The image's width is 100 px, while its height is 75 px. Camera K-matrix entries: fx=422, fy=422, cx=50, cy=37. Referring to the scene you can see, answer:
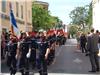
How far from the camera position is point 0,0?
3662cm

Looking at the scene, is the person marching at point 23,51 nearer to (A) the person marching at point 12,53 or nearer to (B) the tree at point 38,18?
(A) the person marching at point 12,53

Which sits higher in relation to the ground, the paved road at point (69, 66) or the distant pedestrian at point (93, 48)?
the distant pedestrian at point (93, 48)

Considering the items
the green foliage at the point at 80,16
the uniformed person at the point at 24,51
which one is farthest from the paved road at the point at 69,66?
the green foliage at the point at 80,16

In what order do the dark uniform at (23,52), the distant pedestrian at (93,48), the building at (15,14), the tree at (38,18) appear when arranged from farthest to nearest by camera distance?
1. the tree at (38,18)
2. the building at (15,14)
3. the distant pedestrian at (93,48)
4. the dark uniform at (23,52)

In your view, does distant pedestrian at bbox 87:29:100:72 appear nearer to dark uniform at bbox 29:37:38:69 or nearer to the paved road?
the paved road

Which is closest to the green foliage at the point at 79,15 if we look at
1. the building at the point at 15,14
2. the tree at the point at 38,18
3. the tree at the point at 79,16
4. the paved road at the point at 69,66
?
the tree at the point at 79,16

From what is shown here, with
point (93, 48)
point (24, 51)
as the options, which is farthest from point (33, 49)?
point (93, 48)

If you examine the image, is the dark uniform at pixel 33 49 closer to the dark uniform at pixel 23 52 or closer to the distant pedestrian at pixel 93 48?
the dark uniform at pixel 23 52

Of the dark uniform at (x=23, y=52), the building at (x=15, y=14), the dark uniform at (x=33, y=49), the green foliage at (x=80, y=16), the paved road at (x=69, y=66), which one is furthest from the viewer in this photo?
the green foliage at (x=80, y=16)

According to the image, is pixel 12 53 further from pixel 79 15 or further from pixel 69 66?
pixel 79 15

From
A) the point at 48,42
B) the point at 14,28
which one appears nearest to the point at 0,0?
the point at 14,28

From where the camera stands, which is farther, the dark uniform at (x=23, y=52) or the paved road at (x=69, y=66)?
the paved road at (x=69, y=66)

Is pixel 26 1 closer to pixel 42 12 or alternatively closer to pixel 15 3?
pixel 15 3

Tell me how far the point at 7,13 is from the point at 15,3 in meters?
4.46
